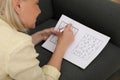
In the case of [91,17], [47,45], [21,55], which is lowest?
[47,45]

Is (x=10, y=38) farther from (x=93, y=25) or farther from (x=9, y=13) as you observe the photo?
(x=93, y=25)

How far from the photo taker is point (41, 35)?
1.31 metres

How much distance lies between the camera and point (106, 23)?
1.31 metres

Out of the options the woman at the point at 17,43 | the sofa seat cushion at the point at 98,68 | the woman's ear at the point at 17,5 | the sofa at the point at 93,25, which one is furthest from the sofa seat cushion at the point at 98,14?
the woman's ear at the point at 17,5

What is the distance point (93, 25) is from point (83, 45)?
0.59 feet

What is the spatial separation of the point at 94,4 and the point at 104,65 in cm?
34

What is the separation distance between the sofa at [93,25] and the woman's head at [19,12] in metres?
0.35

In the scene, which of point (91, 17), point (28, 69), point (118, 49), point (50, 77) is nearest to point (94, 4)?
point (91, 17)

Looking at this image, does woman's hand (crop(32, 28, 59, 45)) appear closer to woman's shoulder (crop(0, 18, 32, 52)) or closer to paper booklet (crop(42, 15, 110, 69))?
paper booklet (crop(42, 15, 110, 69))

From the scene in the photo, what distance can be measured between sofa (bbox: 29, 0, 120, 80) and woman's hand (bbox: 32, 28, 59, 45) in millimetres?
33

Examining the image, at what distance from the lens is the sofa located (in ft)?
3.83

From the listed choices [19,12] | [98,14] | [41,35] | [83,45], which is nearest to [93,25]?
[98,14]

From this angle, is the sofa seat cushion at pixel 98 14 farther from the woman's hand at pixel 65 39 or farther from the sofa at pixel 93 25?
the woman's hand at pixel 65 39

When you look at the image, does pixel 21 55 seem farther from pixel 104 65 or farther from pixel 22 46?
pixel 104 65
